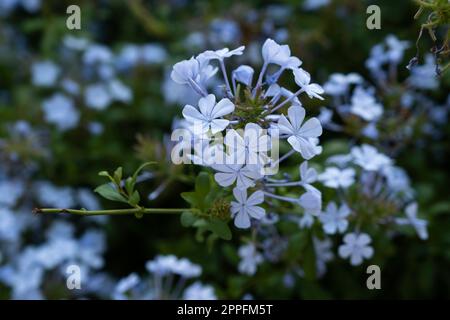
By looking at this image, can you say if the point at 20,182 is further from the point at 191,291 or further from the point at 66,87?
the point at 191,291

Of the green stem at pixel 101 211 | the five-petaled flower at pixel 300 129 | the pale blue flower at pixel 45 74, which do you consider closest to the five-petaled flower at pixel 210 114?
the five-petaled flower at pixel 300 129

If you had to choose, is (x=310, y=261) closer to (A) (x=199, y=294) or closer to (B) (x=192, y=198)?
(A) (x=199, y=294)

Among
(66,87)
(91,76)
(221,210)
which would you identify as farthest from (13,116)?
(221,210)

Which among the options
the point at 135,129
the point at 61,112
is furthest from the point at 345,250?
the point at 61,112

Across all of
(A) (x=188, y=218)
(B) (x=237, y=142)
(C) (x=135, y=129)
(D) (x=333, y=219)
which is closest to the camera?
(B) (x=237, y=142)

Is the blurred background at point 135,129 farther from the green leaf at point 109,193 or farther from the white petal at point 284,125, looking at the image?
the white petal at point 284,125

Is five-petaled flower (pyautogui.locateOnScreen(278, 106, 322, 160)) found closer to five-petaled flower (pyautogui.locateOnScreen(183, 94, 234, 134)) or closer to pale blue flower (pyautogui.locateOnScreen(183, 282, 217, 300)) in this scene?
five-petaled flower (pyautogui.locateOnScreen(183, 94, 234, 134))
